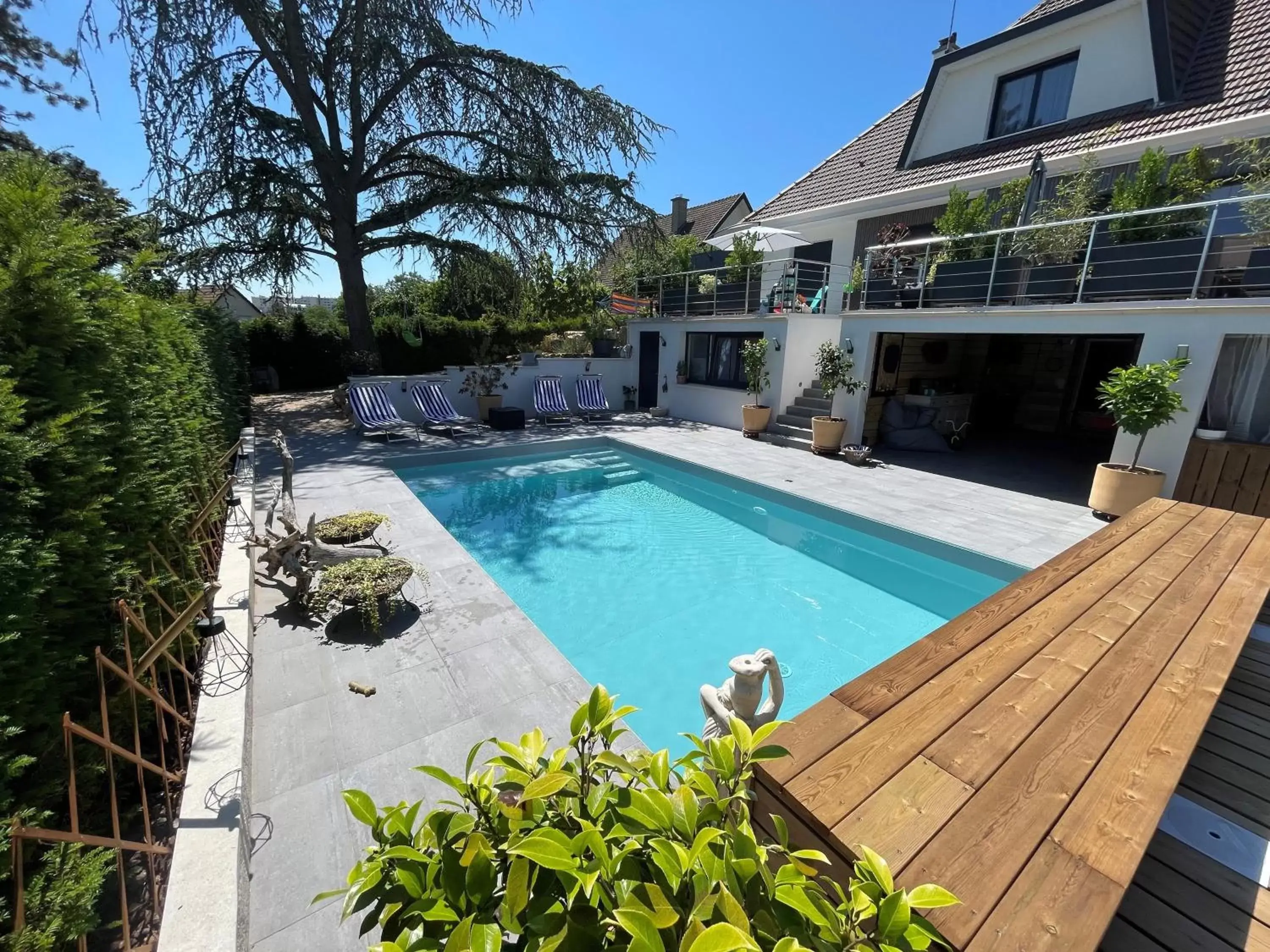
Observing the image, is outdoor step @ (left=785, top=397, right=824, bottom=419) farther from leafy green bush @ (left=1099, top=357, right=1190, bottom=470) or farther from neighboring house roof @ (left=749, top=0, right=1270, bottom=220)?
leafy green bush @ (left=1099, top=357, right=1190, bottom=470)

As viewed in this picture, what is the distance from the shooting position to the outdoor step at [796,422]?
1152 centimetres

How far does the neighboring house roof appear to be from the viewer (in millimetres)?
8141

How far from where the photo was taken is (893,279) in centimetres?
974

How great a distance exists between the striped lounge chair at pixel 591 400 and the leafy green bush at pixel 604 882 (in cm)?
1324

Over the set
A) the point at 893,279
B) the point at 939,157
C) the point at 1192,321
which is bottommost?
the point at 1192,321

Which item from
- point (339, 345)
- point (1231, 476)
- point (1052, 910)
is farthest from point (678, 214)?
point (1052, 910)

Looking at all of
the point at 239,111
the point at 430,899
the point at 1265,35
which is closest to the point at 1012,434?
the point at 1265,35

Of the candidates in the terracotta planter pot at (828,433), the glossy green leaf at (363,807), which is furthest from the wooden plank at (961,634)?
the terracotta planter pot at (828,433)

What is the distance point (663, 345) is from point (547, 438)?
16.5 ft

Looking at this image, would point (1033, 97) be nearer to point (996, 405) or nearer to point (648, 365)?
point (996, 405)

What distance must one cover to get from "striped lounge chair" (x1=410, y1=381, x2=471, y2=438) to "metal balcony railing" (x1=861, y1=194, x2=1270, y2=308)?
30.5 ft

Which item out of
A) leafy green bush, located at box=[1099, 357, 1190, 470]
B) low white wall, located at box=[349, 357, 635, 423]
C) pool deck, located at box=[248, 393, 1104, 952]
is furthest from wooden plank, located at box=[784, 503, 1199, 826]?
low white wall, located at box=[349, 357, 635, 423]

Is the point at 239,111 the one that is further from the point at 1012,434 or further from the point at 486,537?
the point at 1012,434

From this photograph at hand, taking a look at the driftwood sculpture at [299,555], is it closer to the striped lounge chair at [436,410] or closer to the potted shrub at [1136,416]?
the striped lounge chair at [436,410]
